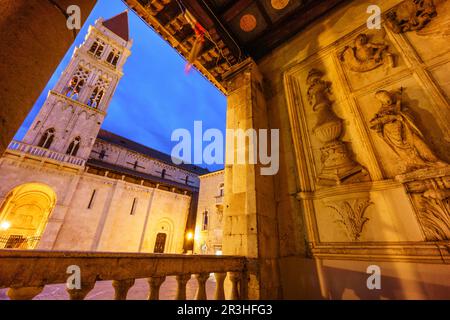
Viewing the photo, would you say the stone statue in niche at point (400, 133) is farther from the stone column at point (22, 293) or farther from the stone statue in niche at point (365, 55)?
the stone column at point (22, 293)

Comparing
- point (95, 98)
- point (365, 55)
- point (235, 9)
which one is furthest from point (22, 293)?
point (95, 98)

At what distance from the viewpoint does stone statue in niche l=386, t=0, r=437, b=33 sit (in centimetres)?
281

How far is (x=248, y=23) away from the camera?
14.5 feet

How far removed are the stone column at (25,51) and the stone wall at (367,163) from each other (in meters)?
3.31

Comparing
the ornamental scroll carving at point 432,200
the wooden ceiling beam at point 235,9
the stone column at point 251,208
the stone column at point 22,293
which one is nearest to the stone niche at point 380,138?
the ornamental scroll carving at point 432,200

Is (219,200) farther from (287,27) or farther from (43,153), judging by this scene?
(43,153)

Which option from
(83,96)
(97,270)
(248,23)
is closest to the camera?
(97,270)

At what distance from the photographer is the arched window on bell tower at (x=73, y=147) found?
1609 centimetres

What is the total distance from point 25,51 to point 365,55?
179 inches

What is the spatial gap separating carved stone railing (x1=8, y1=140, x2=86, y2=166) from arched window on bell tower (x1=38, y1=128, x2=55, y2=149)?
3.06 ft

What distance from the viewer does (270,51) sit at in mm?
4801
